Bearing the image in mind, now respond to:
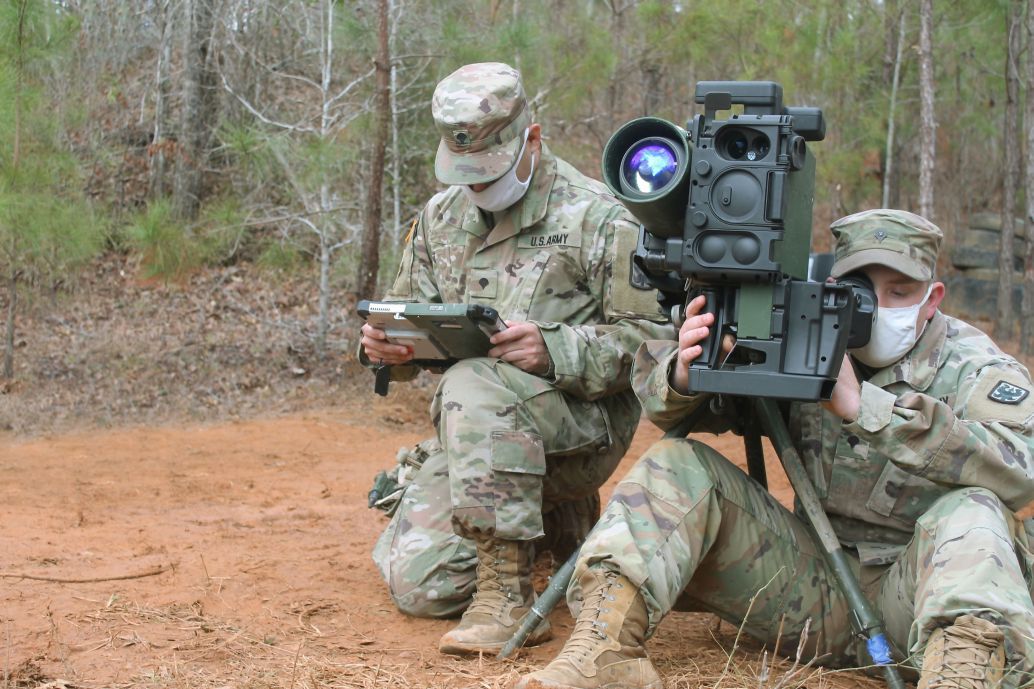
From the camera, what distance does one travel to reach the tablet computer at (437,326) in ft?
10.2

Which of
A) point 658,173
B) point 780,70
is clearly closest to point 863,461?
point 658,173

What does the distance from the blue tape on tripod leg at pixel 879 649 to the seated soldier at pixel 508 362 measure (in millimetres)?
969

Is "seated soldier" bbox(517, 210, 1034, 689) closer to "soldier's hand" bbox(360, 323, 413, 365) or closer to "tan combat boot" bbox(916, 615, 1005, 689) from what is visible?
"tan combat boot" bbox(916, 615, 1005, 689)

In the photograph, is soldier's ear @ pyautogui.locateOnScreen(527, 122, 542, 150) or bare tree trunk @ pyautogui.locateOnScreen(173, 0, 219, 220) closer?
soldier's ear @ pyautogui.locateOnScreen(527, 122, 542, 150)

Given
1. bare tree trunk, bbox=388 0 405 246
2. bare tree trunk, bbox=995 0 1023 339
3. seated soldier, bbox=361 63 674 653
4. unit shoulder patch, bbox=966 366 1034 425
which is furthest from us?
bare tree trunk, bbox=995 0 1023 339

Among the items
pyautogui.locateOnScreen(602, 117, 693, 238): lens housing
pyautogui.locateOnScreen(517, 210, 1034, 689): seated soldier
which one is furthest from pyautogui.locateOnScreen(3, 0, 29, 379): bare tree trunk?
pyautogui.locateOnScreen(602, 117, 693, 238): lens housing

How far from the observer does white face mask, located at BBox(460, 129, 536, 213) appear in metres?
3.48

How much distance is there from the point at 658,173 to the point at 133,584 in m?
2.29

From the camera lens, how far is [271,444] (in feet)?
20.7

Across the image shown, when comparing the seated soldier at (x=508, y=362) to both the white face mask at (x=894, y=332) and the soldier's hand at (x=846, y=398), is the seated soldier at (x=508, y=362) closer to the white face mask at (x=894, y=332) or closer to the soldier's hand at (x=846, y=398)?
the white face mask at (x=894, y=332)

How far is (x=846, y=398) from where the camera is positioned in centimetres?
254

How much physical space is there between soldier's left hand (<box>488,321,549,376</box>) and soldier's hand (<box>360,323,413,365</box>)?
314 millimetres

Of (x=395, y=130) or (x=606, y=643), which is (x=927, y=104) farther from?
(x=606, y=643)

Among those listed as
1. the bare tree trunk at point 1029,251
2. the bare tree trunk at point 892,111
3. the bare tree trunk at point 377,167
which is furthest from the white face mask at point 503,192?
the bare tree trunk at point 892,111
